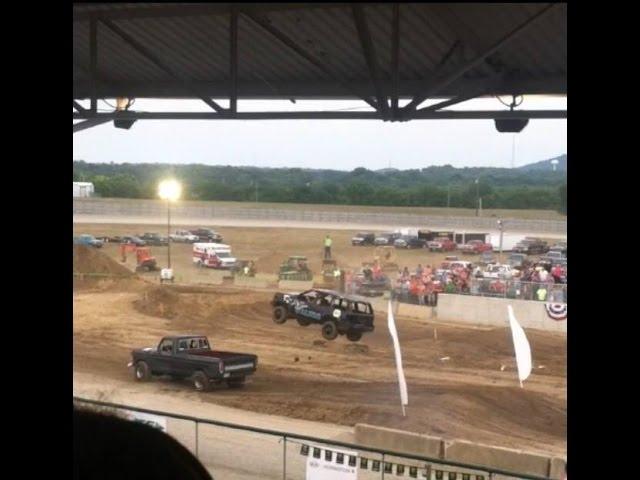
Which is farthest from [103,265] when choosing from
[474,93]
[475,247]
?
[474,93]

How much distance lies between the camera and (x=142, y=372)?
26.9ft

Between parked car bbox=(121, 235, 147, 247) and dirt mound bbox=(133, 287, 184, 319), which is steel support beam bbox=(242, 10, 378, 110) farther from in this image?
parked car bbox=(121, 235, 147, 247)

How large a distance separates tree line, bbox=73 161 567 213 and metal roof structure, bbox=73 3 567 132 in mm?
7517

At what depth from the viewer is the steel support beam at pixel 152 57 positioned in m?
2.33

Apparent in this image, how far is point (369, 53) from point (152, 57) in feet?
2.33

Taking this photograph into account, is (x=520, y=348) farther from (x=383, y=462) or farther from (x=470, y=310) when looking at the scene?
(x=383, y=462)

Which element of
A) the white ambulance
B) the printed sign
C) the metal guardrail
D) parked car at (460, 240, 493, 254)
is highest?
the metal guardrail

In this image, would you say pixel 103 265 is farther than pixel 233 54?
Yes

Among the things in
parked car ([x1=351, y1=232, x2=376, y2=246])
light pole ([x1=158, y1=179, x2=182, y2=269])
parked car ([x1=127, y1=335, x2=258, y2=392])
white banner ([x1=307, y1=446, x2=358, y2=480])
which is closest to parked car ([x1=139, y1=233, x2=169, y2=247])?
light pole ([x1=158, y1=179, x2=182, y2=269])

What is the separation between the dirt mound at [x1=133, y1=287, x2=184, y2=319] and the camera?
10461mm

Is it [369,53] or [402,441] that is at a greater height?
[369,53]

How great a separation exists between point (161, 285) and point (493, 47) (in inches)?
363
